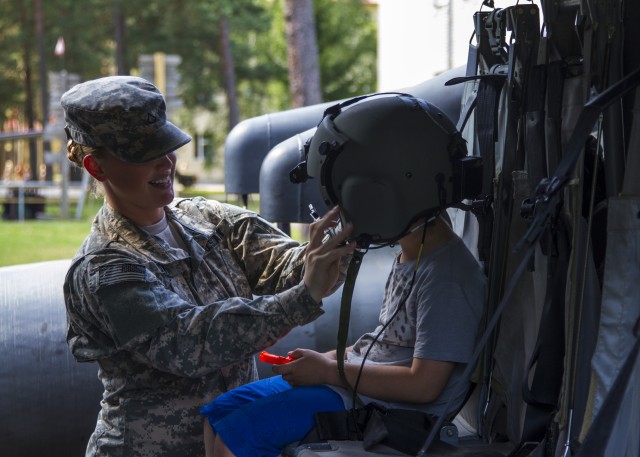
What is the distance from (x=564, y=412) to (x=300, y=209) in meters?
2.58

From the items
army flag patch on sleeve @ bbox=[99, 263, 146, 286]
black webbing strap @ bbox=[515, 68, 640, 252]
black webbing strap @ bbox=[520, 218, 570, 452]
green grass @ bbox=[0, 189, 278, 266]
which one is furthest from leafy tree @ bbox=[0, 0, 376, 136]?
black webbing strap @ bbox=[515, 68, 640, 252]

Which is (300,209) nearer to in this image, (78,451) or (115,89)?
(78,451)

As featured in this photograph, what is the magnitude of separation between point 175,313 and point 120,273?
0.19 m

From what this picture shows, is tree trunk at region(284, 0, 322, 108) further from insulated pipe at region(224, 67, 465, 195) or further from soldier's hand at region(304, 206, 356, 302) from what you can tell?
soldier's hand at region(304, 206, 356, 302)

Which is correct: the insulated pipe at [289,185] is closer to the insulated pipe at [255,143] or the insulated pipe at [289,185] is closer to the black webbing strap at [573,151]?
the insulated pipe at [255,143]

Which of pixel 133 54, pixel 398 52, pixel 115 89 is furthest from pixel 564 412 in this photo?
pixel 133 54

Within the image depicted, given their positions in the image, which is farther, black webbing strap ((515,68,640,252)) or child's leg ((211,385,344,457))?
child's leg ((211,385,344,457))

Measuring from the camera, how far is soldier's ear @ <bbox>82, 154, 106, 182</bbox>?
2811mm

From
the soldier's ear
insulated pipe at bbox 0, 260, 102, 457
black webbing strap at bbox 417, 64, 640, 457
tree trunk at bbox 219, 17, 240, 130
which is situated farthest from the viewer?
tree trunk at bbox 219, 17, 240, 130

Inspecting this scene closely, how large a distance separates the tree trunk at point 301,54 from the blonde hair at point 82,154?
12483 mm

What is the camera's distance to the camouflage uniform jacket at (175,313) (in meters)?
2.59

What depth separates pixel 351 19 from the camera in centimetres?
3400

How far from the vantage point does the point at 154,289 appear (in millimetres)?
2650

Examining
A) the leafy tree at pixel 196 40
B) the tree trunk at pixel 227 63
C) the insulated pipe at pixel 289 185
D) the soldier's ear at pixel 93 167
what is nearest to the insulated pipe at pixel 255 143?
the insulated pipe at pixel 289 185
